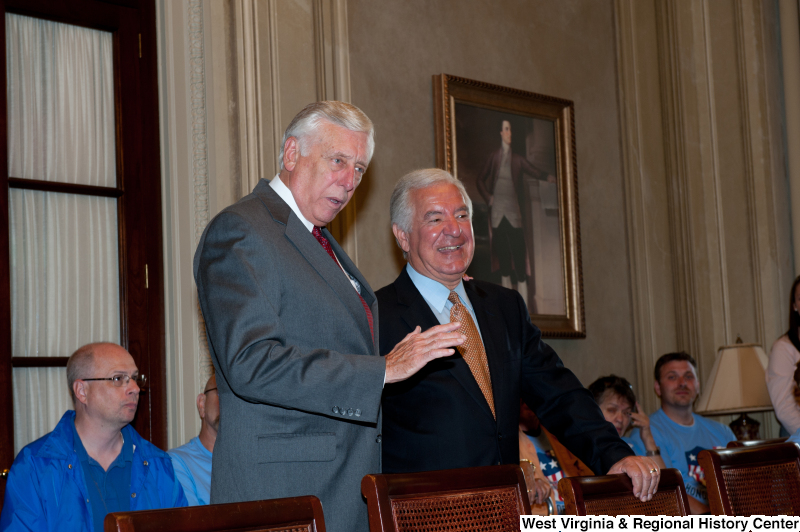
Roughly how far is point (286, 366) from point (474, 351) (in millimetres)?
892

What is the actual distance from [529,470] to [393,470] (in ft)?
4.00

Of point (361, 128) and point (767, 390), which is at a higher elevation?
point (361, 128)

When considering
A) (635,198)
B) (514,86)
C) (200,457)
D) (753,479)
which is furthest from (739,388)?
(200,457)

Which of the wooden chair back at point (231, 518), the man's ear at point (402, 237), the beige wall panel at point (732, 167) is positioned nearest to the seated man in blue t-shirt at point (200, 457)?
the man's ear at point (402, 237)

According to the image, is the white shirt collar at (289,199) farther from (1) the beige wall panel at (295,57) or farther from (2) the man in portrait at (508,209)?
(2) the man in portrait at (508,209)

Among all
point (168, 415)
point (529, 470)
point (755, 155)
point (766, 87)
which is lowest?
point (529, 470)

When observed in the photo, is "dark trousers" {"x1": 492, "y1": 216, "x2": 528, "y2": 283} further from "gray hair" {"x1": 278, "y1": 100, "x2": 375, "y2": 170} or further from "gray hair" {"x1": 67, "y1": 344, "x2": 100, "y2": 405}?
"gray hair" {"x1": 278, "y1": 100, "x2": 375, "y2": 170}

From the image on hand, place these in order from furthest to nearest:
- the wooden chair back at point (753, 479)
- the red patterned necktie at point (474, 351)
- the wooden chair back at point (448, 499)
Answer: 1. the red patterned necktie at point (474, 351)
2. the wooden chair back at point (753, 479)
3. the wooden chair back at point (448, 499)

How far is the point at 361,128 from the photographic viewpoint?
87.4 inches

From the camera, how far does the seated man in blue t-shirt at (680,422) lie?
481 centimetres

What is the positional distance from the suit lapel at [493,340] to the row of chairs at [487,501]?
497mm

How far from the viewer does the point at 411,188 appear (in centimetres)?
281

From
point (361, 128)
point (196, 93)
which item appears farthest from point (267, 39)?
point (361, 128)

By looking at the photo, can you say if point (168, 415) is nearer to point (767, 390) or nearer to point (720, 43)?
point (767, 390)
